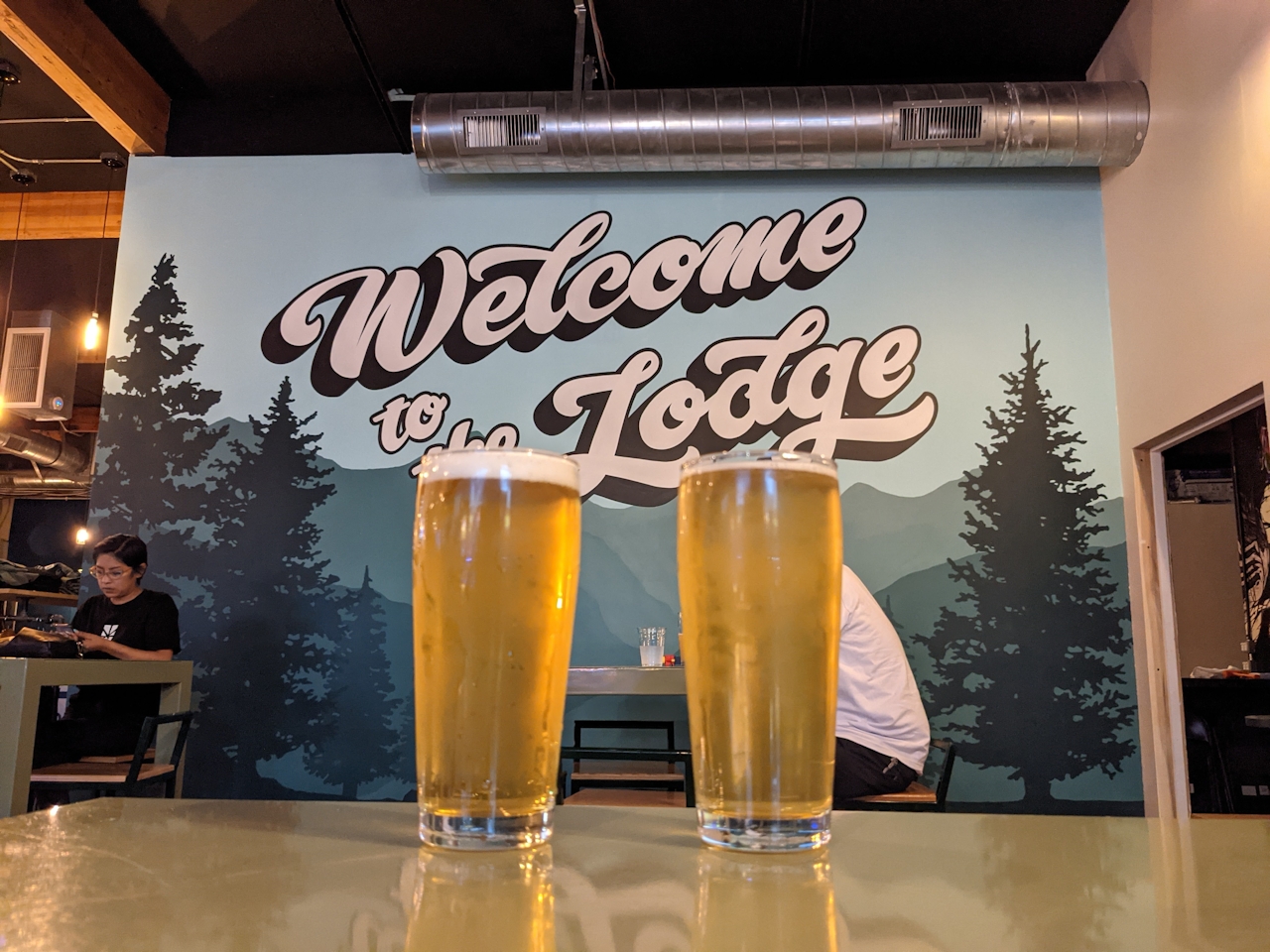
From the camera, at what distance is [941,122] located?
13.1 ft

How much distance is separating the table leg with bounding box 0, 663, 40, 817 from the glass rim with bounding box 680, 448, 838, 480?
105 inches

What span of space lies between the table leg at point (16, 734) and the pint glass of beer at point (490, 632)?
2584mm

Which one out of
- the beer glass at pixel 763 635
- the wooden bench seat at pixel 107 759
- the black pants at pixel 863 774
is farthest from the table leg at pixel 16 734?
the beer glass at pixel 763 635

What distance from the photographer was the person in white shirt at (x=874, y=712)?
9.21 feet

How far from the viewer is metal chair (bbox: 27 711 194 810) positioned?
284cm

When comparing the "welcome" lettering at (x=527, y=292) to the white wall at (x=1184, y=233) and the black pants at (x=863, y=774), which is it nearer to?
the white wall at (x=1184, y=233)

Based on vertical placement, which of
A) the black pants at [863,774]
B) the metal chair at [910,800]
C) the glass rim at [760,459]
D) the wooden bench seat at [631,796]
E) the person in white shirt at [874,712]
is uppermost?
the glass rim at [760,459]

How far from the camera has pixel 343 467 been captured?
4613 millimetres

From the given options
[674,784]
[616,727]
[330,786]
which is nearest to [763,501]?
[674,784]

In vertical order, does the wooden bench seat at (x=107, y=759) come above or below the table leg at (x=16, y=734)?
below

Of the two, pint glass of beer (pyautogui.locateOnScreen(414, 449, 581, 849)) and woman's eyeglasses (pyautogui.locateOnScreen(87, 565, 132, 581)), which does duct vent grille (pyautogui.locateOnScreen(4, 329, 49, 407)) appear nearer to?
woman's eyeglasses (pyautogui.locateOnScreen(87, 565, 132, 581))

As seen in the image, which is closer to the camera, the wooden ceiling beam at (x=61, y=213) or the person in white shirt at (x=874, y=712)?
the person in white shirt at (x=874, y=712)

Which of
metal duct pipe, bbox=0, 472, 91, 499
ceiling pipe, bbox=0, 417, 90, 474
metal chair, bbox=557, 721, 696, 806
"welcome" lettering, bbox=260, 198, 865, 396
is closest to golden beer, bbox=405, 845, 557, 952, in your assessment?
metal chair, bbox=557, 721, 696, 806

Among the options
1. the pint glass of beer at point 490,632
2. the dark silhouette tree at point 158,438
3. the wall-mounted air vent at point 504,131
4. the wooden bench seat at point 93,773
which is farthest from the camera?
the dark silhouette tree at point 158,438
